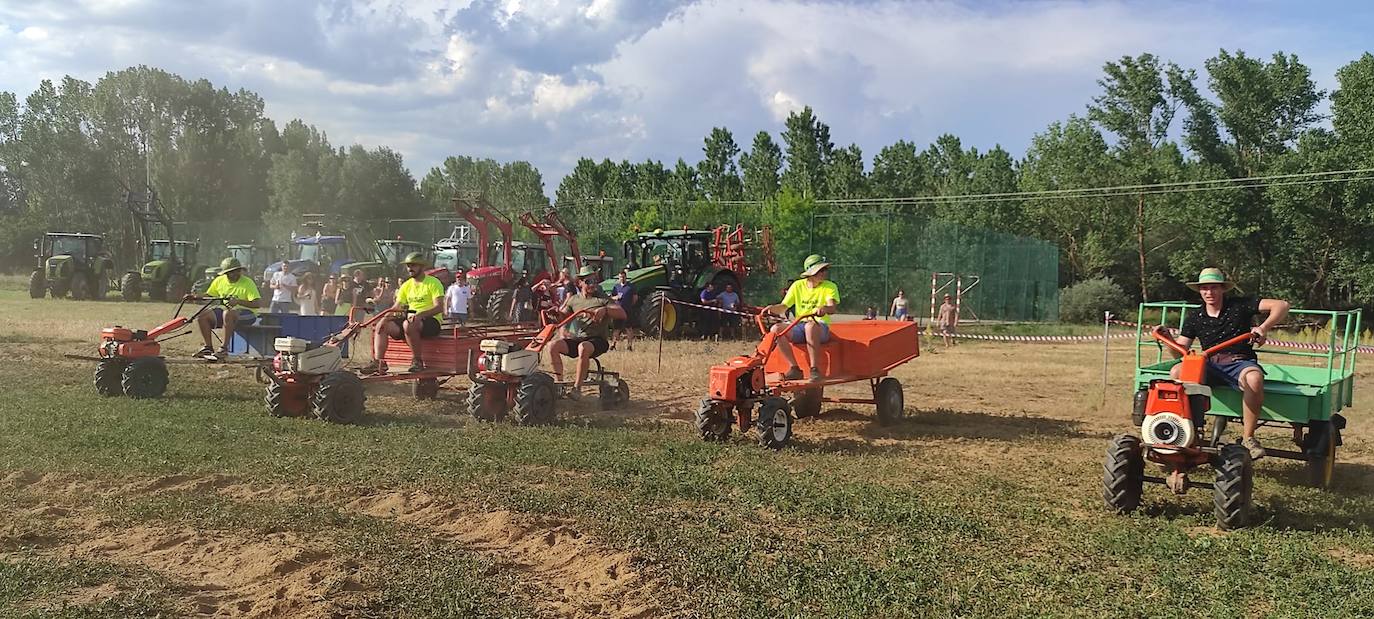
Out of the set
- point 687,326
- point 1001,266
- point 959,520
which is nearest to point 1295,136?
point 1001,266

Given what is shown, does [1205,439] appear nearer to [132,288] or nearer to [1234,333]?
[1234,333]

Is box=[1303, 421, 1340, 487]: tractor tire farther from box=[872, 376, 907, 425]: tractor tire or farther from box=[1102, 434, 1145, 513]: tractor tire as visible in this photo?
box=[872, 376, 907, 425]: tractor tire

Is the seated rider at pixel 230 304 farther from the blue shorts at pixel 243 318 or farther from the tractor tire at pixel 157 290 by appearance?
the tractor tire at pixel 157 290

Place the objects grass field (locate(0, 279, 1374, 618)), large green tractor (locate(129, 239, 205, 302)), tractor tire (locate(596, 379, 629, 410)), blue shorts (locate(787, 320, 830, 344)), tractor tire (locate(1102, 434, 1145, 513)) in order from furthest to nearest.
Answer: large green tractor (locate(129, 239, 205, 302))
tractor tire (locate(596, 379, 629, 410))
blue shorts (locate(787, 320, 830, 344))
tractor tire (locate(1102, 434, 1145, 513))
grass field (locate(0, 279, 1374, 618))

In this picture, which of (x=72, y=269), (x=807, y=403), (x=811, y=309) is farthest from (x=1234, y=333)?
(x=72, y=269)

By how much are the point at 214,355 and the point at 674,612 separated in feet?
25.7

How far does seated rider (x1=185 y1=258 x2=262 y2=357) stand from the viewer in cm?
1082

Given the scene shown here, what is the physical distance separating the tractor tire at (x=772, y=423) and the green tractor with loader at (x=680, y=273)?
11.4 metres

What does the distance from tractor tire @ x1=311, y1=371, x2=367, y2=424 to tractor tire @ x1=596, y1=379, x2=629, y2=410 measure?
2540 mm

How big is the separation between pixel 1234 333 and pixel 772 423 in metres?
3.53

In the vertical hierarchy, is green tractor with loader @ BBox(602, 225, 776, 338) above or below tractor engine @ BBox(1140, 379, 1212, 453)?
above

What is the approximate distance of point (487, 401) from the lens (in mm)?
9633

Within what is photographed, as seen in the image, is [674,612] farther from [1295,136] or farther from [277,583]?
[1295,136]

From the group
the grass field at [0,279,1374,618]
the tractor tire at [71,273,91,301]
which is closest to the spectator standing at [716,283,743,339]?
the grass field at [0,279,1374,618]
